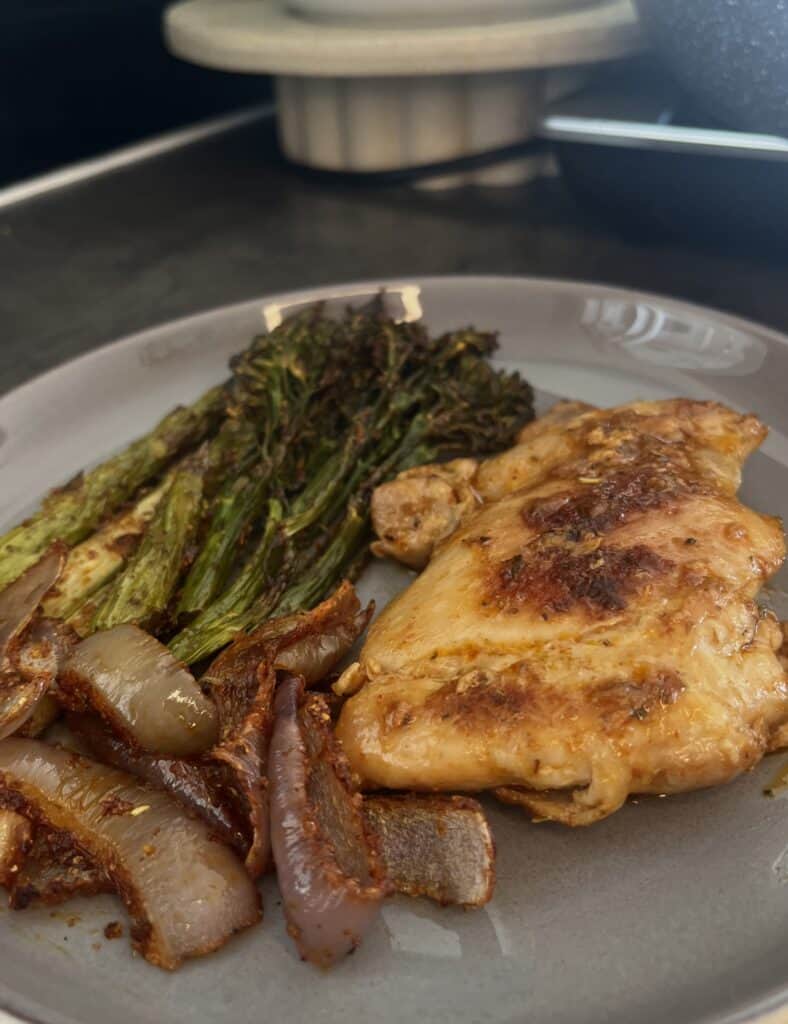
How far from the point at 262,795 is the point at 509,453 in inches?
59.8

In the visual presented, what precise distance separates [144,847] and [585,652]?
1.10 metres

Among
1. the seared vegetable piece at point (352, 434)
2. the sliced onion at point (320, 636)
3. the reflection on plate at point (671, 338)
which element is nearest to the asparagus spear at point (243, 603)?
the seared vegetable piece at point (352, 434)

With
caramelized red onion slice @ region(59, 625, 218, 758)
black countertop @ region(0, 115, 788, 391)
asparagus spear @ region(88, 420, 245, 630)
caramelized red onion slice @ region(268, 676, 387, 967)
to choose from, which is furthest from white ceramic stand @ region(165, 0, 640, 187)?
caramelized red onion slice @ region(268, 676, 387, 967)

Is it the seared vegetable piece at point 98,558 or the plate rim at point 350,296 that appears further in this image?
the plate rim at point 350,296

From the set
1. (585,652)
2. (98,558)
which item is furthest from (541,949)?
(98,558)

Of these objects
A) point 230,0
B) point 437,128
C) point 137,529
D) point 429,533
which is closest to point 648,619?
point 429,533

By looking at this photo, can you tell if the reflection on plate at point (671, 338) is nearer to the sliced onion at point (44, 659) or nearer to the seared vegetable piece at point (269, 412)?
the seared vegetable piece at point (269, 412)

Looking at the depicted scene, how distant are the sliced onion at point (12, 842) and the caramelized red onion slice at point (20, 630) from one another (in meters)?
0.22

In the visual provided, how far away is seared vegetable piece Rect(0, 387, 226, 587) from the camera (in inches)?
119

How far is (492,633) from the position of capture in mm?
2375

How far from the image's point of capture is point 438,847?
2061 mm

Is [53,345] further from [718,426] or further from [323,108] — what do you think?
[718,426]

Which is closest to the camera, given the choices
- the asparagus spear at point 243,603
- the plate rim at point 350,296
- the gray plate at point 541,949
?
the gray plate at point 541,949

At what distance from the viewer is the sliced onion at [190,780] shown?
7.09 feet
